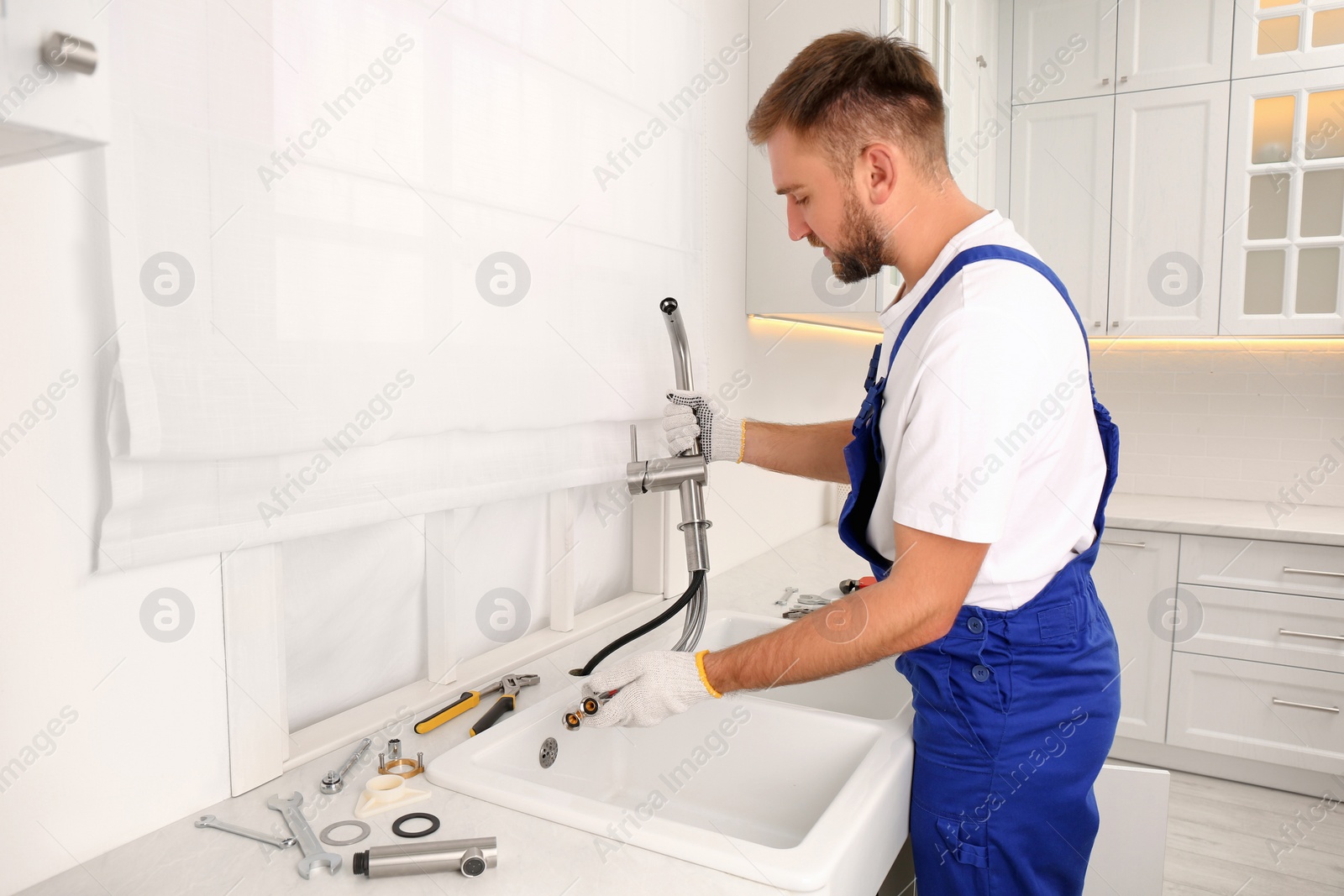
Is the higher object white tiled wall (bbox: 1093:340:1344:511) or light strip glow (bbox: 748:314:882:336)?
light strip glow (bbox: 748:314:882:336)

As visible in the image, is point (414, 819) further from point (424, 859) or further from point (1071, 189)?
point (1071, 189)

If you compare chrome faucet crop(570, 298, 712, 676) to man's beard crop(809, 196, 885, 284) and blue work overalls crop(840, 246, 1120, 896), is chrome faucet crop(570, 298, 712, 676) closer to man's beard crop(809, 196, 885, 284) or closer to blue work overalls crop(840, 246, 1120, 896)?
man's beard crop(809, 196, 885, 284)

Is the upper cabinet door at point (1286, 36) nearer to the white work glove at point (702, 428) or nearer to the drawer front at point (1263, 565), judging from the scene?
the drawer front at point (1263, 565)

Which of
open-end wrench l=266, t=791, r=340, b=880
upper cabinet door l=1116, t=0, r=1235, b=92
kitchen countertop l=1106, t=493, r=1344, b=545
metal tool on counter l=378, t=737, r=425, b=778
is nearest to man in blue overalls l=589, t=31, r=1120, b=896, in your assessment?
metal tool on counter l=378, t=737, r=425, b=778

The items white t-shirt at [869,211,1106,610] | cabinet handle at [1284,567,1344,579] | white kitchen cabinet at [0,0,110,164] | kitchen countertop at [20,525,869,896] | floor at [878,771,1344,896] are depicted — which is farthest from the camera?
cabinet handle at [1284,567,1344,579]

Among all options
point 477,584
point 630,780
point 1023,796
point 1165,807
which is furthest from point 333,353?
point 1165,807

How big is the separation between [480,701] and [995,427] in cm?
79

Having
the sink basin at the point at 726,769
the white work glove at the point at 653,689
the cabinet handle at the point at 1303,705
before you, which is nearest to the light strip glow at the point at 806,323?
the sink basin at the point at 726,769

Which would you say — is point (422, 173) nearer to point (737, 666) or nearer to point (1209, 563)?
point (737, 666)

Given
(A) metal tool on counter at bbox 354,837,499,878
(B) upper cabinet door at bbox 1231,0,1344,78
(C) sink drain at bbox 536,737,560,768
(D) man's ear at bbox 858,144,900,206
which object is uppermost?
(B) upper cabinet door at bbox 1231,0,1344,78

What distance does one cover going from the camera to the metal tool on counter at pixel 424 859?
30.8 inches

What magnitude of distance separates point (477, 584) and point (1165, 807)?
110 centimetres

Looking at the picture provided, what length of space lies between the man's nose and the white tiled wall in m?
2.44

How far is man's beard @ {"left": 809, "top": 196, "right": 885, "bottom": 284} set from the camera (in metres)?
1.18
